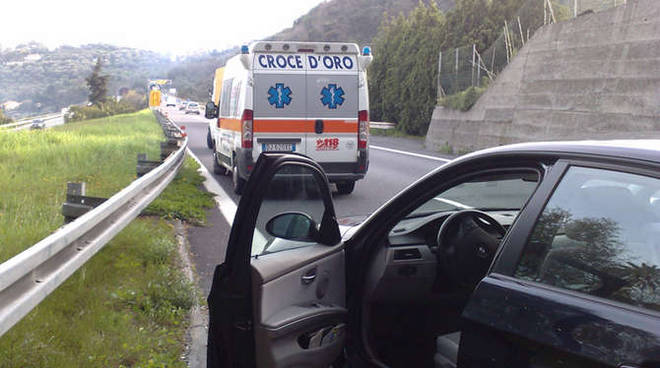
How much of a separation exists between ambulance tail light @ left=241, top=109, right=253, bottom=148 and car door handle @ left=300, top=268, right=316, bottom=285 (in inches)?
317

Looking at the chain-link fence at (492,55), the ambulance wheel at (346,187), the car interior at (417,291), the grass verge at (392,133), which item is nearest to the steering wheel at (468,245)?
the car interior at (417,291)

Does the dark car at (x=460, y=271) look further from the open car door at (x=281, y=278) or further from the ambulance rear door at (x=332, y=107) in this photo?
the ambulance rear door at (x=332, y=107)

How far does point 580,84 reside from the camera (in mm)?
17234

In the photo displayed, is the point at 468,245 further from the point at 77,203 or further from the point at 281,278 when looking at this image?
the point at 77,203

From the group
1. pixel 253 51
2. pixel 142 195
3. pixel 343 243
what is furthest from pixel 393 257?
pixel 253 51

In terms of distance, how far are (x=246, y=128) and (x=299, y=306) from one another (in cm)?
817

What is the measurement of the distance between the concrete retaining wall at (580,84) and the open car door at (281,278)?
1273 centimetres

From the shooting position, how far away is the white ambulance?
1071 centimetres

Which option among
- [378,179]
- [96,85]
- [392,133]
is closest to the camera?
[378,179]

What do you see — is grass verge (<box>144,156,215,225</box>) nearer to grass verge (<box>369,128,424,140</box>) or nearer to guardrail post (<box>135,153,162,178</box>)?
guardrail post (<box>135,153,162,178</box>)

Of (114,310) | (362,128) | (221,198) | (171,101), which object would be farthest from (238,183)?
(171,101)

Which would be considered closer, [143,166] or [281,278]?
[281,278]

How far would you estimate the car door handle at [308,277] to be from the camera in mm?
2840

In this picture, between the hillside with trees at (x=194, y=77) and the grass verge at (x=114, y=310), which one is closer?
the grass verge at (x=114, y=310)
